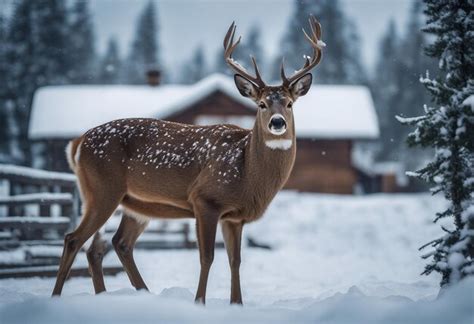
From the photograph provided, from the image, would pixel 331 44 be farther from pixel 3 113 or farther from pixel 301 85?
pixel 301 85

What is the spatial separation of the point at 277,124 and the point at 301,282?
12.2 ft

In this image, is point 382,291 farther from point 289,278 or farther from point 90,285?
point 90,285

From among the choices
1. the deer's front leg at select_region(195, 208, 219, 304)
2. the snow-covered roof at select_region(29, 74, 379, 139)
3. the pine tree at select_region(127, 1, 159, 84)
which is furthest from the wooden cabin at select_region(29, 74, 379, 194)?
the pine tree at select_region(127, 1, 159, 84)

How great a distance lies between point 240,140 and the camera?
6.34 meters

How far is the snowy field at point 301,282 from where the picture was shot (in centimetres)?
339

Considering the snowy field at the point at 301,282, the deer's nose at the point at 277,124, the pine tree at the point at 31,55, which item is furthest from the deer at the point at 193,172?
the pine tree at the point at 31,55

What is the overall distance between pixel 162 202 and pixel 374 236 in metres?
9.45

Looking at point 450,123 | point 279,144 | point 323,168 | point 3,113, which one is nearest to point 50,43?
point 3,113

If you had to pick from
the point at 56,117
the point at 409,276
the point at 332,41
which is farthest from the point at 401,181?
the point at 409,276

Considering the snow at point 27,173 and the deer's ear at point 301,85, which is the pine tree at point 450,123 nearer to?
the deer's ear at point 301,85

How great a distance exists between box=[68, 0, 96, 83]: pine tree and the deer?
1302 inches

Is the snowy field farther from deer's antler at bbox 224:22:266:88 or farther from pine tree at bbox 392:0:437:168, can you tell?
pine tree at bbox 392:0:437:168

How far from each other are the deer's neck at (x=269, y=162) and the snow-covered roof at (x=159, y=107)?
1905 cm

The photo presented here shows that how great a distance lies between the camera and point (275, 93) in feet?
19.4
